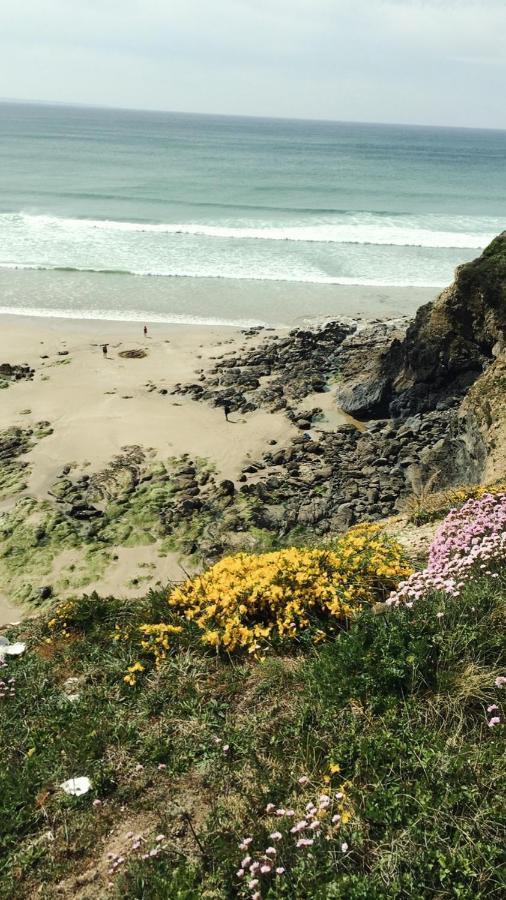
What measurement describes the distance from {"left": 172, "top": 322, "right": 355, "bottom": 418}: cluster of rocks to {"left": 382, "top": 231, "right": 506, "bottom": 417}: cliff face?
9.23 feet

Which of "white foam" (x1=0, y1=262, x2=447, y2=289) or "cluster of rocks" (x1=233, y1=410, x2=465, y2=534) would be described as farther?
"white foam" (x1=0, y1=262, x2=447, y2=289)

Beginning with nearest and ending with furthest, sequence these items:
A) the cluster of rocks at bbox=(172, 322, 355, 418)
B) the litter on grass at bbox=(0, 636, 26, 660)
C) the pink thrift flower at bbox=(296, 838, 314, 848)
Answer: the pink thrift flower at bbox=(296, 838, 314, 848), the litter on grass at bbox=(0, 636, 26, 660), the cluster of rocks at bbox=(172, 322, 355, 418)

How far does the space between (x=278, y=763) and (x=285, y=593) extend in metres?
1.87

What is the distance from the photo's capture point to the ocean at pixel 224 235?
3011cm

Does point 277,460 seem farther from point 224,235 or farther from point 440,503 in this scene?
point 224,235

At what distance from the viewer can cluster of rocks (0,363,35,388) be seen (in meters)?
20.3

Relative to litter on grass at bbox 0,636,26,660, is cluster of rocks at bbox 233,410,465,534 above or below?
below

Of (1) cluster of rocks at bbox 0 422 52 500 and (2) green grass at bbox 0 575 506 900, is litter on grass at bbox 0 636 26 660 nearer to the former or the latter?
(2) green grass at bbox 0 575 506 900

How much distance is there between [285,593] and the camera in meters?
6.22

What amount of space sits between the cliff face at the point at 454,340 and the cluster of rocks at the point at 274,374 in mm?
2812

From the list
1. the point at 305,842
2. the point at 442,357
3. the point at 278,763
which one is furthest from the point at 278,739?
the point at 442,357

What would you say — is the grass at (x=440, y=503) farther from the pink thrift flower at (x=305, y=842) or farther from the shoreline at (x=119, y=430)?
the pink thrift flower at (x=305, y=842)

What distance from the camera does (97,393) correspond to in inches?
771

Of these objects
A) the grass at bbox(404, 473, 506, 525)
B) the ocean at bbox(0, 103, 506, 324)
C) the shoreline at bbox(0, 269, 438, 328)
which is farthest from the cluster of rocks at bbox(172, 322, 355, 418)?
the grass at bbox(404, 473, 506, 525)
